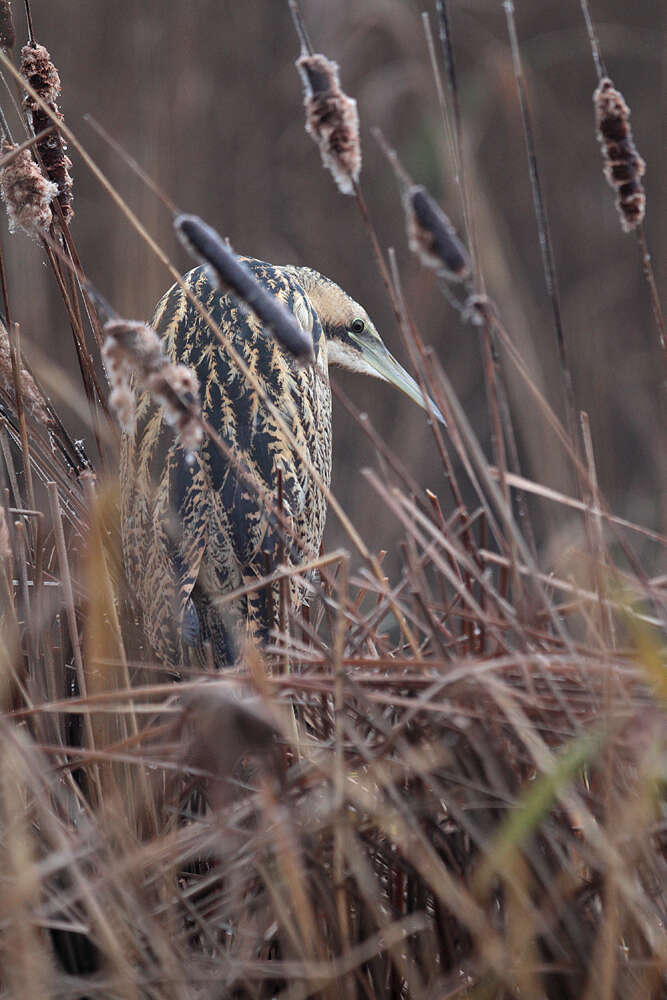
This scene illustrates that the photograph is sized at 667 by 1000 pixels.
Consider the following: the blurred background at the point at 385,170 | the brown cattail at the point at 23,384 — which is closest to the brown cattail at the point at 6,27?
the brown cattail at the point at 23,384

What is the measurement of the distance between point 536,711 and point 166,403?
26 cm

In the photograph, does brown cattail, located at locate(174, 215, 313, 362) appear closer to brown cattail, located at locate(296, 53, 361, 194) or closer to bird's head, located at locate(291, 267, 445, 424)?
brown cattail, located at locate(296, 53, 361, 194)

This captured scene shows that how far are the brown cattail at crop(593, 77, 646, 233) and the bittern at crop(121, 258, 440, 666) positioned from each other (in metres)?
0.36

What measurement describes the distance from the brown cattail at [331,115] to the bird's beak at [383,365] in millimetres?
843

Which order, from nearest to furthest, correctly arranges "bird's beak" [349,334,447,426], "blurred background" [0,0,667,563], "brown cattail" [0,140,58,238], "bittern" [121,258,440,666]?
"brown cattail" [0,140,58,238] < "bittern" [121,258,440,666] < "bird's beak" [349,334,447,426] < "blurred background" [0,0,667,563]

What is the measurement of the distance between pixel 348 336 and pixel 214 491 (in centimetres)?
62

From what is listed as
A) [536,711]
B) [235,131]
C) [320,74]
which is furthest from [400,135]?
[536,711]

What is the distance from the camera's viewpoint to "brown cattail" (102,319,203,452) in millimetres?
607

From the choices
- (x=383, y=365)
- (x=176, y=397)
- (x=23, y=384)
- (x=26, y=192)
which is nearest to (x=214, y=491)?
(x=23, y=384)

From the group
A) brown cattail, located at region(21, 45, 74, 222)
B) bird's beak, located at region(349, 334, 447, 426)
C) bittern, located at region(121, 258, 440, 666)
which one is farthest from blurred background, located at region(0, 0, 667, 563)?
brown cattail, located at region(21, 45, 74, 222)

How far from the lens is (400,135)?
2.91 m

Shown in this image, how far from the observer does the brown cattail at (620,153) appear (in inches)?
28.1

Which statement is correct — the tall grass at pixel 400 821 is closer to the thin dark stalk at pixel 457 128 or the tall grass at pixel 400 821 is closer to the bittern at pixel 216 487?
the thin dark stalk at pixel 457 128

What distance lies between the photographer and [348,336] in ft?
5.28
